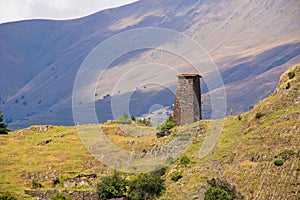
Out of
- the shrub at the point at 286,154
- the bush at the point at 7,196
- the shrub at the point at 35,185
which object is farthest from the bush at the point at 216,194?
the shrub at the point at 35,185

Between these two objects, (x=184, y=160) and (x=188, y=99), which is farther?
(x=188, y=99)

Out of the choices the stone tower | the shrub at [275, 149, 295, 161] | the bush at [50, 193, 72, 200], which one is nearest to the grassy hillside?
the shrub at [275, 149, 295, 161]

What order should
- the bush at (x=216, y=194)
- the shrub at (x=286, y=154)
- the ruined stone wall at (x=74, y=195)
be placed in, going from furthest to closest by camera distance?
the ruined stone wall at (x=74, y=195) < the shrub at (x=286, y=154) < the bush at (x=216, y=194)

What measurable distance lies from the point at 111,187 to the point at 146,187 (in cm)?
376

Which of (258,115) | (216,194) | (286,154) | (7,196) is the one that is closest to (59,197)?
(7,196)

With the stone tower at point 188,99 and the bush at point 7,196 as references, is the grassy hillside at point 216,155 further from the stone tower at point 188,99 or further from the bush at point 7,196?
the stone tower at point 188,99

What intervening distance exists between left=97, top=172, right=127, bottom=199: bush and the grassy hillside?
10.6 ft

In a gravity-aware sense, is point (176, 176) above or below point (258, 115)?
below

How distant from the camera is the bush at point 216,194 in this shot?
201 ft

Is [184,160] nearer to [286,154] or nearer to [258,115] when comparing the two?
[258,115]

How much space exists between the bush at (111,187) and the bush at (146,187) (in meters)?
1.00

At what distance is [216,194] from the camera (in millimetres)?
61719

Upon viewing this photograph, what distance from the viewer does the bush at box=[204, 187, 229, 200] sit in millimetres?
61112

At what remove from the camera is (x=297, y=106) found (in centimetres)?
7475
